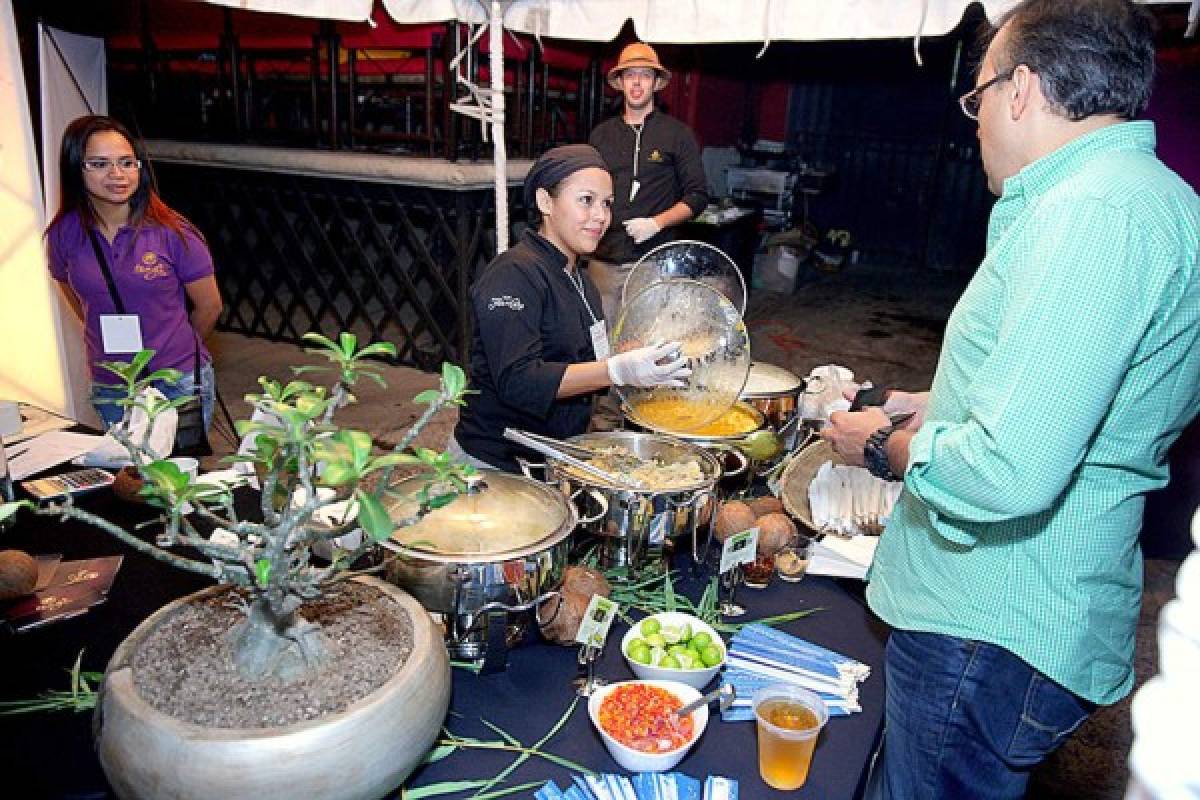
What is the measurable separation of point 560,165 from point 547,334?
413 millimetres

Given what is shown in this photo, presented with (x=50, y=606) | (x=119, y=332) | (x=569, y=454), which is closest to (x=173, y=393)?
(x=119, y=332)

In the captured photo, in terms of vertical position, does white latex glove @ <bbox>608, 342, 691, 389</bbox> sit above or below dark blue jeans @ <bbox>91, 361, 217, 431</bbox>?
above

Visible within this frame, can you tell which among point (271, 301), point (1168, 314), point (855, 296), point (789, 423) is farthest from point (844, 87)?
point (1168, 314)

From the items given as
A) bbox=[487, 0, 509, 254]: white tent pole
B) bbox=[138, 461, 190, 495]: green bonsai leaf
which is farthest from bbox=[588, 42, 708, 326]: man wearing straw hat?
bbox=[138, 461, 190, 495]: green bonsai leaf

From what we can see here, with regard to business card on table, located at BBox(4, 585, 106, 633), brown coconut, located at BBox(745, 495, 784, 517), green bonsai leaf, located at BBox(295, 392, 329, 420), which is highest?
green bonsai leaf, located at BBox(295, 392, 329, 420)

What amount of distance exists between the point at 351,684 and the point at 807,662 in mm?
759

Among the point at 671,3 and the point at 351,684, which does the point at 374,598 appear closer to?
the point at 351,684

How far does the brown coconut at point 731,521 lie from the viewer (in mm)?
1561

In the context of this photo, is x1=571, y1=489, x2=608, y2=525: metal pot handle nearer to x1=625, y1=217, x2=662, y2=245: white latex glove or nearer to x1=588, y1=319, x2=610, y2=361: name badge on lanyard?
x1=588, y1=319, x2=610, y2=361: name badge on lanyard

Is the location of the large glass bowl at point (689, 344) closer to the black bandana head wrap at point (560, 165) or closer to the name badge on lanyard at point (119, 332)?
the black bandana head wrap at point (560, 165)

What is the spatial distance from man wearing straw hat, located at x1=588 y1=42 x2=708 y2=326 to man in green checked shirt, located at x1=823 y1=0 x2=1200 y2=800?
3.18 m

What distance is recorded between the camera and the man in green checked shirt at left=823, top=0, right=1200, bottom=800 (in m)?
0.91

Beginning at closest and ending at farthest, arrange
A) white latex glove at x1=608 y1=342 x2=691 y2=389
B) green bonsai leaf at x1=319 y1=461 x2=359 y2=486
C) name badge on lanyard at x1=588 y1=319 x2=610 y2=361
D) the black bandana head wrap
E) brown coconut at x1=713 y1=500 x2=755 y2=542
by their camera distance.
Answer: green bonsai leaf at x1=319 y1=461 x2=359 y2=486, brown coconut at x1=713 y1=500 x2=755 y2=542, white latex glove at x1=608 y1=342 x2=691 y2=389, the black bandana head wrap, name badge on lanyard at x1=588 y1=319 x2=610 y2=361

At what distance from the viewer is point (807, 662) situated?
131 cm
